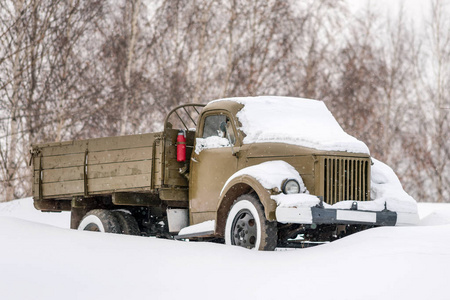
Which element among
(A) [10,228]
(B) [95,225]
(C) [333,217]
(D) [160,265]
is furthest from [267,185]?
(B) [95,225]

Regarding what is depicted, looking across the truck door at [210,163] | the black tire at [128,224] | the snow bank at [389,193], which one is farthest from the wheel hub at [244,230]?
the black tire at [128,224]

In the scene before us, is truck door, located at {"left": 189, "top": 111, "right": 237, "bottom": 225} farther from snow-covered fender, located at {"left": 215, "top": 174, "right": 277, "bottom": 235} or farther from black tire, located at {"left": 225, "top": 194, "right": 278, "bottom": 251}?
black tire, located at {"left": 225, "top": 194, "right": 278, "bottom": 251}

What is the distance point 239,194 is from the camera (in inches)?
369

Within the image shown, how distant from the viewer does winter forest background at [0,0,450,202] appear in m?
20.6

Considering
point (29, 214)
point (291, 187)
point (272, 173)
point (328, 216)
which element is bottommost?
point (29, 214)

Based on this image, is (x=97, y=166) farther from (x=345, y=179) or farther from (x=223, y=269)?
(x=223, y=269)

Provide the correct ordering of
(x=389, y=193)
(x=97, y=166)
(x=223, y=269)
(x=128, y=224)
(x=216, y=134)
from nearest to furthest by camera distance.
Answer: (x=223, y=269)
(x=389, y=193)
(x=216, y=134)
(x=97, y=166)
(x=128, y=224)

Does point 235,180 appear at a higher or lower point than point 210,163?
lower

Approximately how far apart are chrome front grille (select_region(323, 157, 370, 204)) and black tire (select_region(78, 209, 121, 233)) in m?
3.77

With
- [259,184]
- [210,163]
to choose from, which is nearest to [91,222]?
[210,163]

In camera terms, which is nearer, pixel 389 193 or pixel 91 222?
pixel 389 193

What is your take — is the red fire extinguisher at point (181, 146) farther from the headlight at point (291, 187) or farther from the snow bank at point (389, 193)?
the snow bank at point (389, 193)

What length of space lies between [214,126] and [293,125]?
1113 mm

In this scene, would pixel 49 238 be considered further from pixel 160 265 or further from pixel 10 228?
pixel 160 265
